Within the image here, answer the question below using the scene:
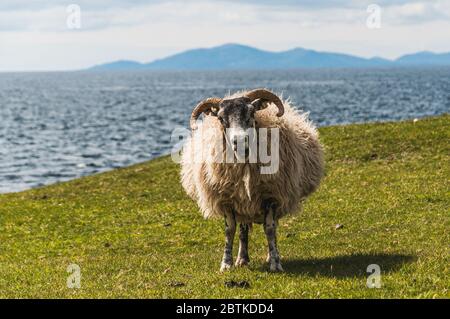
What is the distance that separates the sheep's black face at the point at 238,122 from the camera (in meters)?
12.3

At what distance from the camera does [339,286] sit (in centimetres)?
1081

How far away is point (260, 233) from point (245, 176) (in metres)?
5.88

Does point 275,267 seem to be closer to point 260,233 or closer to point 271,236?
point 271,236

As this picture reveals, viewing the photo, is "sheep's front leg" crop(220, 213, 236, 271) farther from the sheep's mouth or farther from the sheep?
the sheep's mouth

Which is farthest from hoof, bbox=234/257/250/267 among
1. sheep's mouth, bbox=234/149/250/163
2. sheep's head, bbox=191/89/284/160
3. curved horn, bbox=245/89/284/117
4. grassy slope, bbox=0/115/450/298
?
curved horn, bbox=245/89/284/117

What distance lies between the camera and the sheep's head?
40.4 feet

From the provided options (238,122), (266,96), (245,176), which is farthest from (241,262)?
(266,96)

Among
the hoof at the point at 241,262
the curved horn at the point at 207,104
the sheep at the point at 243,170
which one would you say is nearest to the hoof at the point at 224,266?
the sheep at the point at 243,170

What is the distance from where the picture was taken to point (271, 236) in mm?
13180

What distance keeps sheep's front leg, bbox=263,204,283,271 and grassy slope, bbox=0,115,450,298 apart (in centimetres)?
29
